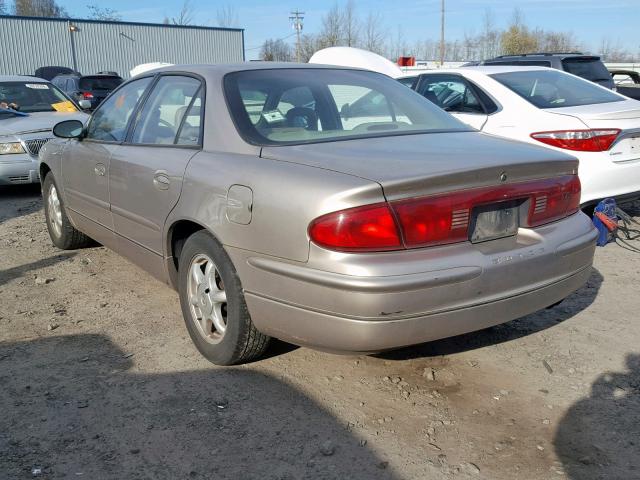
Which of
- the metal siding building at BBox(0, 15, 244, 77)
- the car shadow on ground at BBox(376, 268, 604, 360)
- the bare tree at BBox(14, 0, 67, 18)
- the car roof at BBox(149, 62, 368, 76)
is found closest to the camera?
the car shadow on ground at BBox(376, 268, 604, 360)

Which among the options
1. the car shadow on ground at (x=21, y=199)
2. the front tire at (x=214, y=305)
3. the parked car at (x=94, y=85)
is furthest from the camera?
the parked car at (x=94, y=85)

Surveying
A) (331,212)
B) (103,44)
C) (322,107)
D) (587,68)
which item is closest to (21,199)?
(322,107)

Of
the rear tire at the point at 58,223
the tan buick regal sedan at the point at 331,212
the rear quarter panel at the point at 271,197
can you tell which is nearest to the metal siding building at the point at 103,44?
the rear tire at the point at 58,223

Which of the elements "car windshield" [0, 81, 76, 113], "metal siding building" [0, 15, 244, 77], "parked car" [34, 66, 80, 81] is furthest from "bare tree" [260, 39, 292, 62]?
"car windshield" [0, 81, 76, 113]

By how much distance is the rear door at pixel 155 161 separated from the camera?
358 cm

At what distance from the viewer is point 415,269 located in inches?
103

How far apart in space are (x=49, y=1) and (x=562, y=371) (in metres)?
87.0

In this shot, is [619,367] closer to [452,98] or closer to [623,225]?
[623,225]

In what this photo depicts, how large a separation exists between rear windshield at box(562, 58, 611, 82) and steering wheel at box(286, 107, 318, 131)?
7.61 meters

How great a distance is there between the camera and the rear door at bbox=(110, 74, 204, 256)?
3.58 metres

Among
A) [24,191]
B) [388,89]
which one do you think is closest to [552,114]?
[388,89]

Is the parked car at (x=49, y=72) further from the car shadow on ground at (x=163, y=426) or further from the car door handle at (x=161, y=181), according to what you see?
the car shadow on ground at (x=163, y=426)

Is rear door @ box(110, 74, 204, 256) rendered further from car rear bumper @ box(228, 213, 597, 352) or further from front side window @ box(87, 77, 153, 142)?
car rear bumper @ box(228, 213, 597, 352)

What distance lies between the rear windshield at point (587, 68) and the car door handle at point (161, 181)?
26.7 feet
